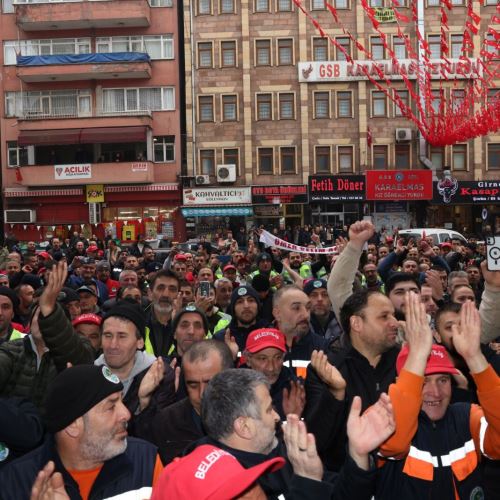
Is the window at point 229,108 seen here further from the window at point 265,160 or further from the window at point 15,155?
the window at point 15,155

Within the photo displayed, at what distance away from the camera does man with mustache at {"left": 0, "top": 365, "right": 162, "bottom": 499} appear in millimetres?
3041

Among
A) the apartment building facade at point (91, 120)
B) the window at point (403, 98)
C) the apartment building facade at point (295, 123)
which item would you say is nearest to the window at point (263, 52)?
the apartment building facade at point (295, 123)

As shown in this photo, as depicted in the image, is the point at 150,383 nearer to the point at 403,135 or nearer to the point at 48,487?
the point at 48,487

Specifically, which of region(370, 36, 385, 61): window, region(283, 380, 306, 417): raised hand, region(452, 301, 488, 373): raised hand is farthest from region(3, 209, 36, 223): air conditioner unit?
region(452, 301, 488, 373): raised hand

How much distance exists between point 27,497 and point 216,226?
2883 cm

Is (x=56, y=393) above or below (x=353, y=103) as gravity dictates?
below

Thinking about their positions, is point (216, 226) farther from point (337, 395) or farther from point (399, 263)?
point (337, 395)

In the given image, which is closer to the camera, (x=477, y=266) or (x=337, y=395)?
(x=337, y=395)

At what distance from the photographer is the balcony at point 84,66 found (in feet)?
99.5

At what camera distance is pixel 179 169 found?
104 ft

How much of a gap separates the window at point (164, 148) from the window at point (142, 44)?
3.87m

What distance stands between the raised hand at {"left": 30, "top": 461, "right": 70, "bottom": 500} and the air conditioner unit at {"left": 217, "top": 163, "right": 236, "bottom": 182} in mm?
28489

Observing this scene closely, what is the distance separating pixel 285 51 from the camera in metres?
31.4

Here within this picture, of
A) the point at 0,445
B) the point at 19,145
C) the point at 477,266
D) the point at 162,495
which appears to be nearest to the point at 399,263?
the point at 477,266
